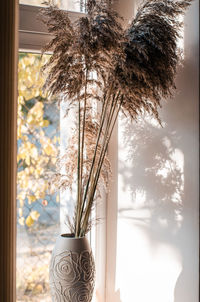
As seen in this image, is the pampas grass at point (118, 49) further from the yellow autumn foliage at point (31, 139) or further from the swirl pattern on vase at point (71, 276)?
the swirl pattern on vase at point (71, 276)

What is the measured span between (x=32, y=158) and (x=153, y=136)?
2.45 ft

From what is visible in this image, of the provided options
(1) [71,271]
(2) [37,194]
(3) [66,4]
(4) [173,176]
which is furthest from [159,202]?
(3) [66,4]

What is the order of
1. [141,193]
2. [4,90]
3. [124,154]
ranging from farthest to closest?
[124,154] → [141,193] → [4,90]

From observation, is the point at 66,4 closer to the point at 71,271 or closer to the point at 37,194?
the point at 37,194

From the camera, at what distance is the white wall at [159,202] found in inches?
59.3

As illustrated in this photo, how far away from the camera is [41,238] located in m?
2.12

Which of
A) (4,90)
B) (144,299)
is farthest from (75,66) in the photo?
(144,299)

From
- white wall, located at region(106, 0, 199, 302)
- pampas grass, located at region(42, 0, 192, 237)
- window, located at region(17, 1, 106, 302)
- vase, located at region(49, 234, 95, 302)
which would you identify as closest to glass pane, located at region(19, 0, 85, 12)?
window, located at region(17, 1, 106, 302)

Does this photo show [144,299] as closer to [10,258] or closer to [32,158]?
[10,258]

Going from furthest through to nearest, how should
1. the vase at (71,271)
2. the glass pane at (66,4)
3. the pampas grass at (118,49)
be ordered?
the glass pane at (66,4)
the vase at (71,271)
the pampas grass at (118,49)

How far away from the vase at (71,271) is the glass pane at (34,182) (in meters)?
0.48

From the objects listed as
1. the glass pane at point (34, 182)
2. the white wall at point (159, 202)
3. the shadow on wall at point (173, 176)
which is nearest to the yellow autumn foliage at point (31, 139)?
the glass pane at point (34, 182)

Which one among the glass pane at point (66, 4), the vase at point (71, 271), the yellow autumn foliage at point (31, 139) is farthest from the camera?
the yellow autumn foliage at point (31, 139)

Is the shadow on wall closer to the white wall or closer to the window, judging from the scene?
the white wall
